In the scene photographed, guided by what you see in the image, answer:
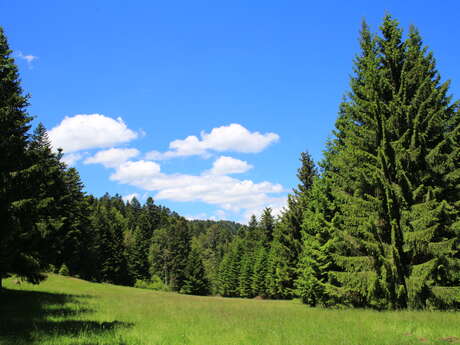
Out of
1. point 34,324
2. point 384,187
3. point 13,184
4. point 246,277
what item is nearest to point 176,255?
point 246,277

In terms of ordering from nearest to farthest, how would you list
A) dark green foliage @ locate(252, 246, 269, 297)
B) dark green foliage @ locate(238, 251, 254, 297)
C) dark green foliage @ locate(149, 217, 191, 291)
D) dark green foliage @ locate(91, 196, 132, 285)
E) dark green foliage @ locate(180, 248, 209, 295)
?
dark green foliage @ locate(252, 246, 269, 297)
dark green foliage @ locate(91, 196, 132, 285)
dark green foliage @ locate(238, 251, 254, 297)
dark green foliage @ locate(180, 248, 209, 295)
dark green foliage @ locate(149, 217, 191, 291)

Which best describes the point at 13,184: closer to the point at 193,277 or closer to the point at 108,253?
the point at 108,253

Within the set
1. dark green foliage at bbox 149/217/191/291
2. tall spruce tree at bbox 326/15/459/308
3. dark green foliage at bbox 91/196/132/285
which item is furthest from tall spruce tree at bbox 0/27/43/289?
dark green foliage at bbox 149/217/191/291

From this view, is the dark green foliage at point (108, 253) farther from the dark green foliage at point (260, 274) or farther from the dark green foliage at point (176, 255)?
the dark green foliage at point (260, 274)

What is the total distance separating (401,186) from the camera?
17109 mm

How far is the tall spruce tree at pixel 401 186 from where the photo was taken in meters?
15.9

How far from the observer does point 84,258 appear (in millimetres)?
58375

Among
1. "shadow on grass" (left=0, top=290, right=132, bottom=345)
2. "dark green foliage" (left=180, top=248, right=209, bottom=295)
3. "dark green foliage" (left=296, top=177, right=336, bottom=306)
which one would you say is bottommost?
"dark green foliage" (left=180, top=248, right=209, bottom=295)

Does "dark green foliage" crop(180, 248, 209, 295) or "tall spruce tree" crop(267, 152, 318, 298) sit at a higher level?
"tall spruce tree" crop(267, 152, 318, 298)

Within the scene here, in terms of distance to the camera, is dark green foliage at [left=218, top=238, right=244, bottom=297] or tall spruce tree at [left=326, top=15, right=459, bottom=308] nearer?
tall spruce tree at [left=326, top=15, right=459, bottom=308]

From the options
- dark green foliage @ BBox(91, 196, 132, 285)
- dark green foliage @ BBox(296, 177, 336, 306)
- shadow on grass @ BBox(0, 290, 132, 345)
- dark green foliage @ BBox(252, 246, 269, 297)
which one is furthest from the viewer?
dark green foliage @ BBox(91, 196, 132, 285)

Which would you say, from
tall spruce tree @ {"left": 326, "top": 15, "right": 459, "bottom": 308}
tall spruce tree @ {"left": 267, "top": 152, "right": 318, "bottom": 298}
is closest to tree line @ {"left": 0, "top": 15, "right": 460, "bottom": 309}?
tall spruce tree @ {"left": 326, "top": 15, "right": 459, "bottom": 308}

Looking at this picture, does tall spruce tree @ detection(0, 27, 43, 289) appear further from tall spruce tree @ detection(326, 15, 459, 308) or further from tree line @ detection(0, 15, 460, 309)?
tall spruce tree @ detection(326, 15, 459, 308)

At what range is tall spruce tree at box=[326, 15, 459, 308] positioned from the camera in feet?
52.0
